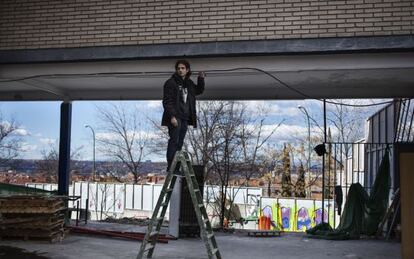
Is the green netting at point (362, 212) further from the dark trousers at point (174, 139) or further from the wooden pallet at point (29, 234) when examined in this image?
the wooden pallet at point (29, 234)

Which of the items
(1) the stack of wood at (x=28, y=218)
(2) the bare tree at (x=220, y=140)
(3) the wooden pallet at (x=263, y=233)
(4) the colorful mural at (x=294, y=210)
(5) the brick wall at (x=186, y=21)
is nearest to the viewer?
(5) the brick wall at (x=186, y=21)

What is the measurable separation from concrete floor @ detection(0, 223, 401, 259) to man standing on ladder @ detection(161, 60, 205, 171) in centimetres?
246

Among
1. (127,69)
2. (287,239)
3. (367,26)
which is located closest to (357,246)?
(287,239)

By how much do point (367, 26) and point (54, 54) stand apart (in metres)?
6.01

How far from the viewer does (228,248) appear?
31.0ft

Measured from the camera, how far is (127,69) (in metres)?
9.43

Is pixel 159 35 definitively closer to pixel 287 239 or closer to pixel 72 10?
pixel 72 10

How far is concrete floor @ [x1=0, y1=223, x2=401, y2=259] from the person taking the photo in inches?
337

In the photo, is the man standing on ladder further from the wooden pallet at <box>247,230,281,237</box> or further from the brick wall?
the wooden pallet at <box>247,230,281,237</box>

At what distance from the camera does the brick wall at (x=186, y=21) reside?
26.4 ft

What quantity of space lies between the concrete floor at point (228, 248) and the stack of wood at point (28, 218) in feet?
0.69

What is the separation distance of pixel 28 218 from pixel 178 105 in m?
4.84

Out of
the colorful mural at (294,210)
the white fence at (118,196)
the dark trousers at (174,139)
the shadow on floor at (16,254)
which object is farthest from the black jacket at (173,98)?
the white fence at (118,196)

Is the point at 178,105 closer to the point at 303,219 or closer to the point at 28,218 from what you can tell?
the point at 28,218
